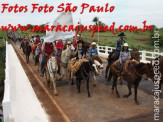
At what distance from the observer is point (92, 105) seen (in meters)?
7.85

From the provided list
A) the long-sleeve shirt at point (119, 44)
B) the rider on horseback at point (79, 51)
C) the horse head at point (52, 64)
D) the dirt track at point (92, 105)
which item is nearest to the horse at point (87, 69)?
the dirt track at point (92, 105)

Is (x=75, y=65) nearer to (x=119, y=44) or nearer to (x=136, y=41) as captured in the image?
(x=119, y=44)

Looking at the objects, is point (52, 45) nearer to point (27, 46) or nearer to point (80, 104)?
point (80, 104)

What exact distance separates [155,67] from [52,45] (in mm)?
5216

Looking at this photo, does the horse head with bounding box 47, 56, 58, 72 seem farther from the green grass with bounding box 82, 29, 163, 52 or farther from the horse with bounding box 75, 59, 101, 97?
the green grass with bounding box 82, 29, 163, 52

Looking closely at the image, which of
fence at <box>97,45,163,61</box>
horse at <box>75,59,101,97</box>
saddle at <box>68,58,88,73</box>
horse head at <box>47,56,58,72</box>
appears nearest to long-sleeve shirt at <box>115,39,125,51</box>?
saddle at <box>68,58,88,73</box>

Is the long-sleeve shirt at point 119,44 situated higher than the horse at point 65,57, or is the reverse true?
the long-sleeve shirt at point 119,44

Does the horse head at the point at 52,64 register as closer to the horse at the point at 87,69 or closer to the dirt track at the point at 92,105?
the dirt track at the point at 92,105

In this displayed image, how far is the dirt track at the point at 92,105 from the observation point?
6809mm

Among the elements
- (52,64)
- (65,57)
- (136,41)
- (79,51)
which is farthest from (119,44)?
(136,41)

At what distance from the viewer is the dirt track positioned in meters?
6.81

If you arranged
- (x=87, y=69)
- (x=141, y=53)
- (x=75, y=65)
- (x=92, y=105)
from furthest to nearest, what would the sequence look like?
(x=141, y=53)
(x=75, y=65)
(x=87, y=69)
(x=92, y=105)

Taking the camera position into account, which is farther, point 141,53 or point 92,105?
point 141,53

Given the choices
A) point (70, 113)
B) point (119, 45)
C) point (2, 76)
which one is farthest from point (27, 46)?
point (70, 113)
